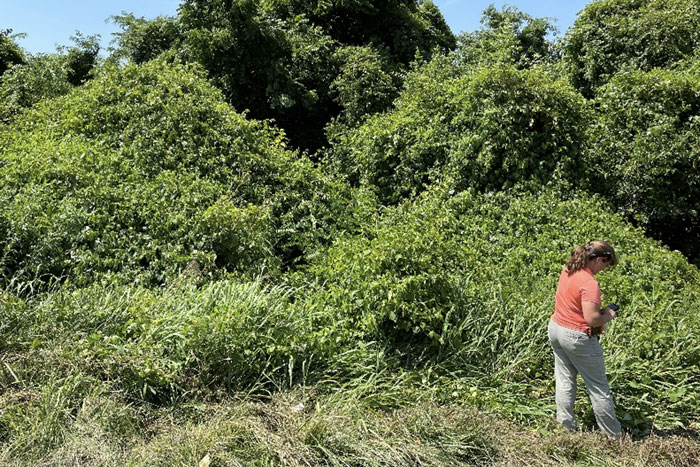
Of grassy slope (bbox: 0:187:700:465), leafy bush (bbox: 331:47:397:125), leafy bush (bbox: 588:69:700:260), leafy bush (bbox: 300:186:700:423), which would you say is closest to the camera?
grassy slope (bbox: 0:187:700:465)

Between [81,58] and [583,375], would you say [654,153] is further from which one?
[81,58]

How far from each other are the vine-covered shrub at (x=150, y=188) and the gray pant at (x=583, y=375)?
9.81 ft

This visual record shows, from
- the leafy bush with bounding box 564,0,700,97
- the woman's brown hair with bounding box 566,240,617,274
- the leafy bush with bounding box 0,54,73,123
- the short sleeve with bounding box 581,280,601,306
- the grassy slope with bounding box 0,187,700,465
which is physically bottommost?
the grassy slope with bounding box 0,187,700,465

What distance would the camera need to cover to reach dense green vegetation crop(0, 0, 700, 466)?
3.32 m

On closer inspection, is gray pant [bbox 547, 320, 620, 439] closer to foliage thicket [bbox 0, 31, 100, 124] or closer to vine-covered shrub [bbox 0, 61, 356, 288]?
vine-covered shrub [bbox 0, 61, 356, 288]

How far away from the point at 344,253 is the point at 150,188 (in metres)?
2.57

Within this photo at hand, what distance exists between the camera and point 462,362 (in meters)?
4.27

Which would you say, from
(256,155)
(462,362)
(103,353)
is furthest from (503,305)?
(256,155)

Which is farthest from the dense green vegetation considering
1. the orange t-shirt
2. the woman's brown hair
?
the woman's brown hair

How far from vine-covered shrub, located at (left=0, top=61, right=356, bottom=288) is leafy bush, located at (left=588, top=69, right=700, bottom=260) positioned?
161 inches

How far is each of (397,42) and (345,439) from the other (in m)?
12.1

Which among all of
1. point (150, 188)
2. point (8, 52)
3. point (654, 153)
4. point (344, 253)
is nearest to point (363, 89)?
point (654, 153)

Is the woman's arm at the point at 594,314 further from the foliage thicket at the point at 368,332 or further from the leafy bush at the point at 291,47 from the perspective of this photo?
the leafy bush at the point at 291,47

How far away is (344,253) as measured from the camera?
4.86 m
